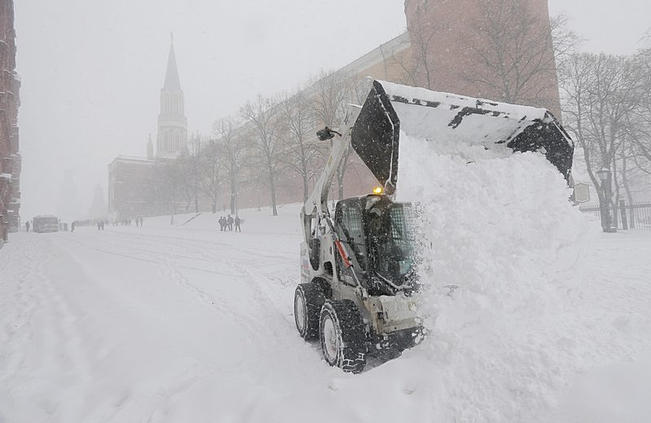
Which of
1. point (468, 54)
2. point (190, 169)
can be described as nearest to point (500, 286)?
point (468, 54)

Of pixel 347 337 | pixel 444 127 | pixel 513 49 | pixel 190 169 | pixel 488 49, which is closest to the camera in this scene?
pixel 347 337

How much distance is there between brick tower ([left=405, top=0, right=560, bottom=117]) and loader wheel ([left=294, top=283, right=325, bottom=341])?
18.2 m

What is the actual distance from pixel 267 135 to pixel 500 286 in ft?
131

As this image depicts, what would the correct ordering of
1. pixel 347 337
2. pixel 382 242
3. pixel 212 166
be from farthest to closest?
1. pixel 212 166
2. pixel 382 242
3. pixel 347 337

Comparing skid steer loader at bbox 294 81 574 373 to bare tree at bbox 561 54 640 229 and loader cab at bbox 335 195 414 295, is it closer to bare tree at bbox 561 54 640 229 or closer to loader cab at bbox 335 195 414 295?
loader cab at bbox 335 195 414 295

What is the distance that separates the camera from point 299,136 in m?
32.9

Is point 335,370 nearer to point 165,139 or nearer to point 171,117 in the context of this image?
point 165,139

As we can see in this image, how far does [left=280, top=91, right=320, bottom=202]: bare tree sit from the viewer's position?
32375 millimetres

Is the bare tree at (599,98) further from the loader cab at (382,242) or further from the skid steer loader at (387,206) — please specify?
the loader cab at (382,242)

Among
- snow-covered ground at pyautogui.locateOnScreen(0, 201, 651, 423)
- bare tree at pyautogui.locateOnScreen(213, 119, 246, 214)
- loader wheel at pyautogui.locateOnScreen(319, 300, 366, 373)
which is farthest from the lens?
bare tree at pyautogui.locateOnScreen(213, 119, 246, 214)

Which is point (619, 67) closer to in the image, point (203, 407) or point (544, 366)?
point (544, 366)

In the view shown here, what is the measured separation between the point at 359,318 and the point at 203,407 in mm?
1498

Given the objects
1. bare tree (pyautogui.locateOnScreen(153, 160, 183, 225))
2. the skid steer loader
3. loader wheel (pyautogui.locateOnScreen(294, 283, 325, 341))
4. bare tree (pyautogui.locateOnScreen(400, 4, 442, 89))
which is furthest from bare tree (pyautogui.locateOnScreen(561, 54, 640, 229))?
bare tree (pyautogui.locateOnScreen(153, 160, 183, 225))

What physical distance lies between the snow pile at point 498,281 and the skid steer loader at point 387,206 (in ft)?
0.68
